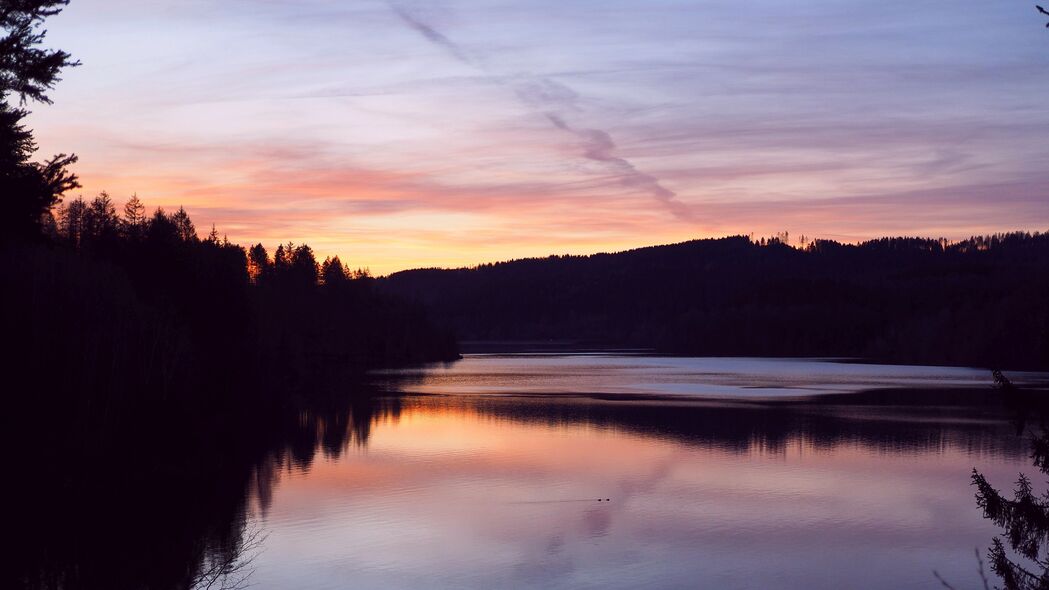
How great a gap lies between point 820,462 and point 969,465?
4281mm

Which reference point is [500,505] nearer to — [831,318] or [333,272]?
[333,272]

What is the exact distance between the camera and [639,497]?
24.6 metres

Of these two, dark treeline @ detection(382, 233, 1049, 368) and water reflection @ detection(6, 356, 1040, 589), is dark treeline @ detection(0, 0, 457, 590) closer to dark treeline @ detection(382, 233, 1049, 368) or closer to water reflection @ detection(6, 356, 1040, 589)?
water reflection @ detection(6, 356, 1040, 589)

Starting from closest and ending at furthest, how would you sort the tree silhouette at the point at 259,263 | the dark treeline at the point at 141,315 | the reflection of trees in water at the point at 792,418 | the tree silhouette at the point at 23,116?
the tree silhouette at the point at 23,116
the dark treeline at the point at 141,315
the reflection of trees in water at the point at 792,418
the tree silhouette at the point at 259,263

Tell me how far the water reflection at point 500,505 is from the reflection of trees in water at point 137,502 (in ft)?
0.22

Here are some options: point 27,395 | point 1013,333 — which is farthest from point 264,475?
point 1013,333

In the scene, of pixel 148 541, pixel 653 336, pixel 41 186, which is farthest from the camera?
pixel 653 336

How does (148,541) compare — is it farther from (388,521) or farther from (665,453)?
(665,453)

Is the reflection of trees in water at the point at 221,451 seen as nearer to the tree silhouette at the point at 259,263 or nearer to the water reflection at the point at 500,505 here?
the water reflection at the point at 500,505

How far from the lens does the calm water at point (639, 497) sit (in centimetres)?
1762

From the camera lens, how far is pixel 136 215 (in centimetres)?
5931

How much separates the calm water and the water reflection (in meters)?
0.08

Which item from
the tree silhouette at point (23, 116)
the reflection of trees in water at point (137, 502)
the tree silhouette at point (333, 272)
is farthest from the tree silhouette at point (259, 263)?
the tree silhouette at point (23, 116)

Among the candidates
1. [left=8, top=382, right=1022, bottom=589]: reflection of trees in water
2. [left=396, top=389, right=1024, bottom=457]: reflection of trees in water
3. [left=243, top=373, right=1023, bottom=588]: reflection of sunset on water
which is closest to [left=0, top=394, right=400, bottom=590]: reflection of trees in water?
[left=8, top=382, right=1022, bottom=589]: reflection of trees in water
